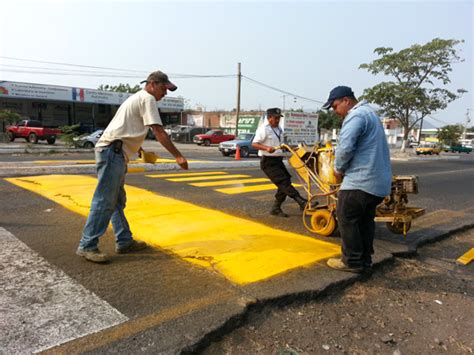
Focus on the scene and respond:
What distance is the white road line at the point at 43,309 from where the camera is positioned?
2371 millimetres

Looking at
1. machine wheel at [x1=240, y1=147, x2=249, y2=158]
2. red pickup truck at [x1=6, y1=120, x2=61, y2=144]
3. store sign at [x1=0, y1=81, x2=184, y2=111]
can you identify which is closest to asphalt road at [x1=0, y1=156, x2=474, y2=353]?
machine wheel at [x1=240, y1=147, x2=249, y2=158]

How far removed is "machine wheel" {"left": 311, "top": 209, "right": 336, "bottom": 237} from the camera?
16.1 ft

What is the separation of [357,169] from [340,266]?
3.18 feet

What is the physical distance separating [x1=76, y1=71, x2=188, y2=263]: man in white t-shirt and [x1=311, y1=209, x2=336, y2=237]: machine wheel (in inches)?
87.2

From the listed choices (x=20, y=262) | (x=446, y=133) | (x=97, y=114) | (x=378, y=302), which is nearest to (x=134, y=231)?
(x=20, y=262)

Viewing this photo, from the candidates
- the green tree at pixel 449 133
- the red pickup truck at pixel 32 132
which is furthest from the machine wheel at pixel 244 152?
the green tree at pixel 449 133

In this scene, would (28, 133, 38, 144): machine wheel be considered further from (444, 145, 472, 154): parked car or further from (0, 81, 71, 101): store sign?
(444, 145, 472, 154): parked car

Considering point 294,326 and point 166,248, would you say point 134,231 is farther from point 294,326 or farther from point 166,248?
point 294,326

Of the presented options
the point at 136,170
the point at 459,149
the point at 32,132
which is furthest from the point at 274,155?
the point at 459,149

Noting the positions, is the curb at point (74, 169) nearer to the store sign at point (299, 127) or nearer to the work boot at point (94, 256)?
the work boot at point (94, 256)

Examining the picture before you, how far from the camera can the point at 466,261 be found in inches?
181

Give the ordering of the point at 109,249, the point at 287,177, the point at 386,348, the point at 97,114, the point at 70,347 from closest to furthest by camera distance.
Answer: the point at 70,347, the point at 386,348, the point at 109,249, the point at 287,177, the point at 97,114

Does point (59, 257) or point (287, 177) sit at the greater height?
point (287, 177)

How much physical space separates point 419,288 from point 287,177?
266 cm
